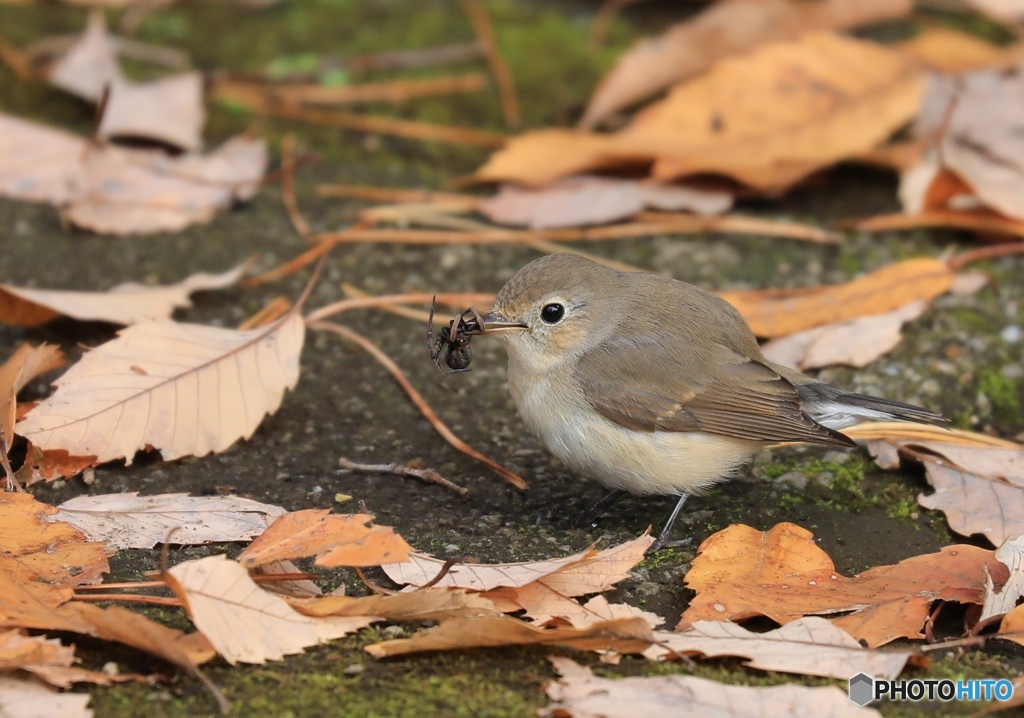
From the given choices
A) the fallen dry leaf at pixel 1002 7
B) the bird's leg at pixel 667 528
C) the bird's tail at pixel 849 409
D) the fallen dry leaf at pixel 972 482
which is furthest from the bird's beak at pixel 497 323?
the fallen dry leaf at pixel 1002 7

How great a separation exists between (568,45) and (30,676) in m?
5.05

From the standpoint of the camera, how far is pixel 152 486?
3461 millimetres

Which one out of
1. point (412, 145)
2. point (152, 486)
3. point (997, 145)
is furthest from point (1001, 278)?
point (152, 486)

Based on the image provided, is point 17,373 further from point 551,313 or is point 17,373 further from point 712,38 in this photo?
point 712,38

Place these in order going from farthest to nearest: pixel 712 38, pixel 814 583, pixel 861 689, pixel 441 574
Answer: pixel 712 38 → pixel 814 583 → pixel 441 574 → pixel 861 689

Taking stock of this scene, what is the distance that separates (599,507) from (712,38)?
10.3 ft

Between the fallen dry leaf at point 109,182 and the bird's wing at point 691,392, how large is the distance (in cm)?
219

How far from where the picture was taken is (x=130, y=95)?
18.0 feet

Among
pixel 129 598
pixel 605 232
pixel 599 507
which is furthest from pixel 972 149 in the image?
pixel 129 598

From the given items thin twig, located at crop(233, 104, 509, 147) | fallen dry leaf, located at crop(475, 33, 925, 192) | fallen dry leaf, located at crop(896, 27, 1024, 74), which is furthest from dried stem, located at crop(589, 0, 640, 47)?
fallen dry leaf, located at crop(896, 27, 1024, 74)

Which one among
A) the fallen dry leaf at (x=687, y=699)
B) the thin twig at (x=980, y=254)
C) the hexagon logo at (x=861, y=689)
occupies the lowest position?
the hexagon logo at (x=861, y=689)

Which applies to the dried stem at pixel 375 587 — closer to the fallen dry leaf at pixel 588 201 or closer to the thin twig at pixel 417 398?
the thin twig at pixel 417 398

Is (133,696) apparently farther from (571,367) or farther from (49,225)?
(49,225)

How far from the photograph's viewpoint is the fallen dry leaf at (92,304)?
4008 millimetres
